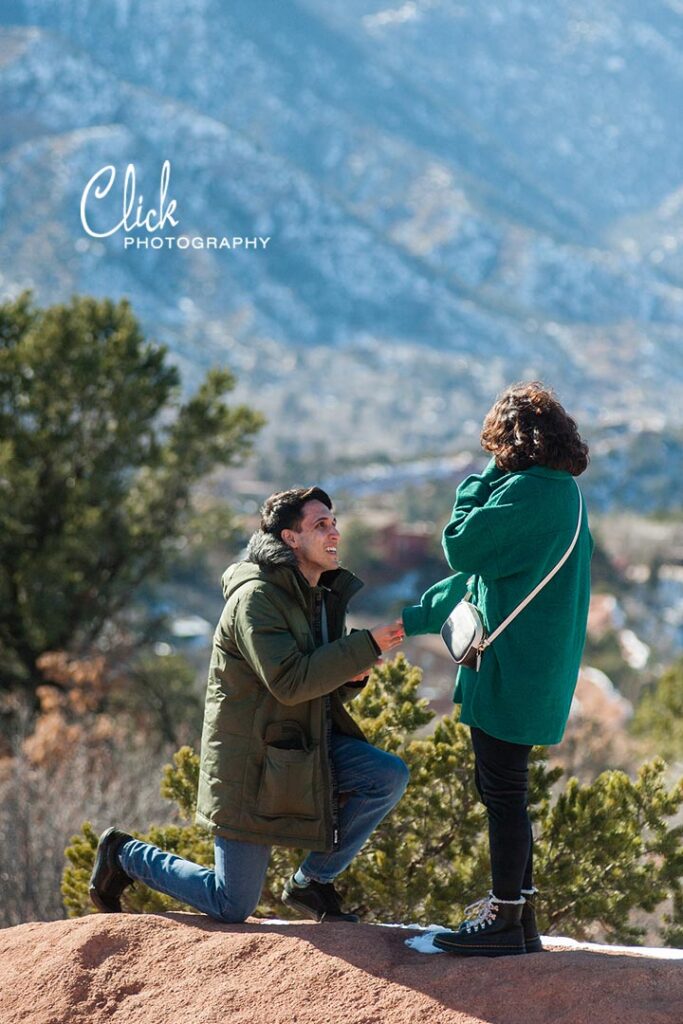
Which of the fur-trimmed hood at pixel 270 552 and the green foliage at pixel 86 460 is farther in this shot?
the green foliage at pixel 86 460

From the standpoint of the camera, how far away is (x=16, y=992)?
3.69 meters

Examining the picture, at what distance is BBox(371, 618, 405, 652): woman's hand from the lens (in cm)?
372

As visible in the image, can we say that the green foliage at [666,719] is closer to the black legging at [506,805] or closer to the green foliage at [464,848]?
the green foliage at [464,848]

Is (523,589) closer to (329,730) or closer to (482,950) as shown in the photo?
(329,730)

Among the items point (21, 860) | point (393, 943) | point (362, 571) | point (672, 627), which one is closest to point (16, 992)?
point (393, 943)

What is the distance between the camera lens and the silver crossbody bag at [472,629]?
140 inches

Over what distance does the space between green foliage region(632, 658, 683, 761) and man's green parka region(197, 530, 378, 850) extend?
47.9 feet

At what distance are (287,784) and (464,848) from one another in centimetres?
146

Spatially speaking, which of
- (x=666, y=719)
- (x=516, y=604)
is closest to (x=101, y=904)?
(x=516, y=604)

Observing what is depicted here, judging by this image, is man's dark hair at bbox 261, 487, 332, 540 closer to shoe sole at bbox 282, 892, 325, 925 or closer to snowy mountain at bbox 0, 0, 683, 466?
shoe sole at bbox 282, 892, 325, 925

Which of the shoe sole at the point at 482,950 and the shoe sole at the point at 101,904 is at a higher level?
the shoe sole at the point at 101,904

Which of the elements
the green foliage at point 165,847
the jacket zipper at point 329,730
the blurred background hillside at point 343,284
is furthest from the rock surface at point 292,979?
the blurred background hillside at point 343,284

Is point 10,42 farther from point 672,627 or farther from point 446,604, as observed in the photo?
point 446,604

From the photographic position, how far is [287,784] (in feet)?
12.3
